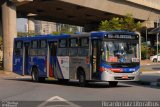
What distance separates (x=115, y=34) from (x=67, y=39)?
138 inches

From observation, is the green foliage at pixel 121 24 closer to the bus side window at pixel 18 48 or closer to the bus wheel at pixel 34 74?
the bus side window at pixel 18 48

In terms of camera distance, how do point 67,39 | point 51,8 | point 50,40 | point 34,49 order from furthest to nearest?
point 51,8 < point 34,49 < point 50,40 < point 67,39

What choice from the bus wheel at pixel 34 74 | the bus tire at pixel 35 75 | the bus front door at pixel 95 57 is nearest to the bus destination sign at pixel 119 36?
the bus front door at pixel 95 57

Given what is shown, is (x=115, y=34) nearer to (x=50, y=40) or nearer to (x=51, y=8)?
(x=50, y=40)

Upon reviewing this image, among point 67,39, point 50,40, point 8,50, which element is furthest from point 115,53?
point 8,50

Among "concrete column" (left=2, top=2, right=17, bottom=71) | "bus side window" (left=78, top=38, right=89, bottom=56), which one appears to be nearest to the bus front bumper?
"bus side window" (left=78, top=38, right=89, bottom=56)

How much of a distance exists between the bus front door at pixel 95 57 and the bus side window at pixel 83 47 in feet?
1.41

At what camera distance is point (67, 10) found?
60.9 metres

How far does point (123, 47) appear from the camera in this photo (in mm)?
23844

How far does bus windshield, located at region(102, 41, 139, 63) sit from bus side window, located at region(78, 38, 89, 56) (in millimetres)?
1246

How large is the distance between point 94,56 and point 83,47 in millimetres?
965

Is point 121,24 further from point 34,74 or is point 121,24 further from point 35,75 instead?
point 35,75

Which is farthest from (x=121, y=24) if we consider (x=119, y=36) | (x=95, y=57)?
(x=95, y=57)

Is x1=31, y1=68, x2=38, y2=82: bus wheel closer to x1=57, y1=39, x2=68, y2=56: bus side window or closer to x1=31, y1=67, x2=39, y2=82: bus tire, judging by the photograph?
x1=31, y1=67, x2=39, y2=82: bus tire
